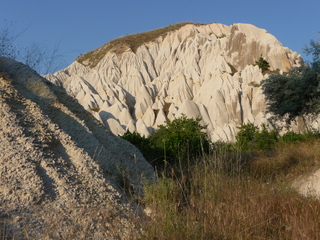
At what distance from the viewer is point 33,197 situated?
3.99 meters

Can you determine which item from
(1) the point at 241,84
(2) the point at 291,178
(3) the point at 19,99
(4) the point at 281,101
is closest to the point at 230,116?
(1) the point at 241,84

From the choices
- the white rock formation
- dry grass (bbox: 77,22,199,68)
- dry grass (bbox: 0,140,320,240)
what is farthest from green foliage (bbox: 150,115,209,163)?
dry grass (bbox: 77,22,199,68)

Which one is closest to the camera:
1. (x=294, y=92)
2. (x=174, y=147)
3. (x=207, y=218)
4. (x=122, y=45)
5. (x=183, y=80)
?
(x=207, y=218)

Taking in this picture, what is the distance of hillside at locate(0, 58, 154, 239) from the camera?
3.80 metres

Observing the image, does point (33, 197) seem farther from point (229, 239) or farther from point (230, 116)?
point (230, 116)

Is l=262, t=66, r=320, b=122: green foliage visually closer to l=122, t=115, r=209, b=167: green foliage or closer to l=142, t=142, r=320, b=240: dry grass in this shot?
l=122, t=115, r=209, b=167: green foliage

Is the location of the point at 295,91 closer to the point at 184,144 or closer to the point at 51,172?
the point at 184,144

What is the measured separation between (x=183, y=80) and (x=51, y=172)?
44.5 m

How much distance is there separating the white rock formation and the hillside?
28.7 metres

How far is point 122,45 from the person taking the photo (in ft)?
216

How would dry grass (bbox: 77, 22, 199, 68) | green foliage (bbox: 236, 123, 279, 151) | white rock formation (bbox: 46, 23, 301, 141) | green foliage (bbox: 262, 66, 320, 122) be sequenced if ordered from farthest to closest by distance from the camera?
dry grass (bbox: 77, 22, 199, 68), white rock formation (bbox: 46, 23, 301, 141), green foliage (bbox: 262, 66, 320, 122), green foliage (bbox: 236, 123, 279, 151)

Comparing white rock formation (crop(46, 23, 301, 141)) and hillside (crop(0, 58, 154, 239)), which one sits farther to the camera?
white rock formation (crop(46, 23, 301, 141))

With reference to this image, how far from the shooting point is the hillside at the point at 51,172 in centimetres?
380

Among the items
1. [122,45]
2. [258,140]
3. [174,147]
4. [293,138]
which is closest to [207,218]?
[174,147]
